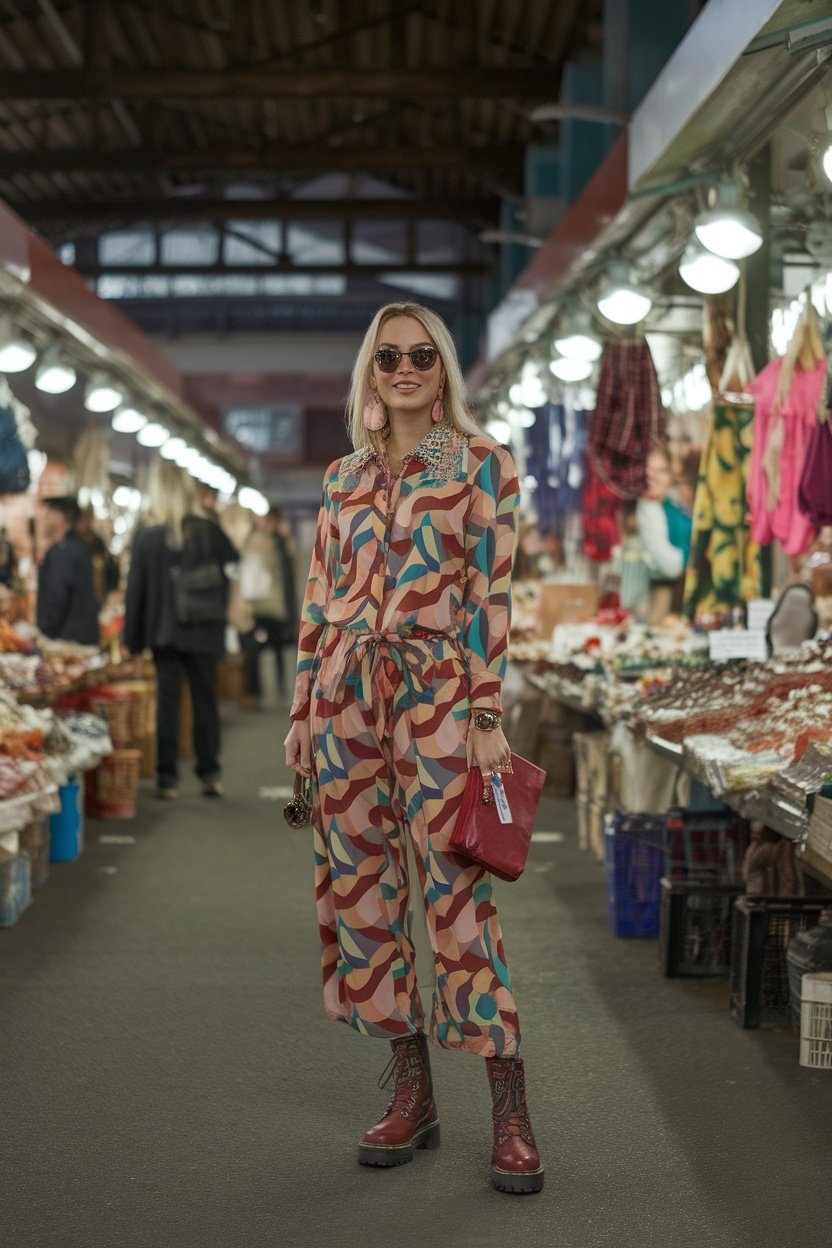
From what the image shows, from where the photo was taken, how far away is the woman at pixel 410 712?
10.9 feet

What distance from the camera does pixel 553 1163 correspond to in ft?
11.3

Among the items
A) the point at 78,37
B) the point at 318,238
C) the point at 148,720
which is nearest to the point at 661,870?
the point at 148,720

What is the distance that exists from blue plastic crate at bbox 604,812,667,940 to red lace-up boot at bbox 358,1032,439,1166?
2.08 meters

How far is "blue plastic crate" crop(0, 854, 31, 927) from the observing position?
5.68m

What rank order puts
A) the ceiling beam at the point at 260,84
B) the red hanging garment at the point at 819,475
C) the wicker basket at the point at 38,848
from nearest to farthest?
the wicker basket at the point at 38,848 → the red hanging garment at the point at 819,475 → the ceiling beam at the point at 260,84

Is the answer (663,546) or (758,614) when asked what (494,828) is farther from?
(663,546)

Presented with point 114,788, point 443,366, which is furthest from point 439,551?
point 114,788

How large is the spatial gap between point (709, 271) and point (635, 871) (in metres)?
2.53

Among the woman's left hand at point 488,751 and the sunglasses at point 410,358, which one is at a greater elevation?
the sunglasses at point 410,358

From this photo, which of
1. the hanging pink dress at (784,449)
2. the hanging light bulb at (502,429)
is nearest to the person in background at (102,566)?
the hanging light bulb at (502,429)

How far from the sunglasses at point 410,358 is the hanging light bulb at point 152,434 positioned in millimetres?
10962

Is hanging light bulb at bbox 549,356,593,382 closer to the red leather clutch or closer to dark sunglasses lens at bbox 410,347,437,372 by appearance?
dark sunglasses lens at bbox 410,347,437,372

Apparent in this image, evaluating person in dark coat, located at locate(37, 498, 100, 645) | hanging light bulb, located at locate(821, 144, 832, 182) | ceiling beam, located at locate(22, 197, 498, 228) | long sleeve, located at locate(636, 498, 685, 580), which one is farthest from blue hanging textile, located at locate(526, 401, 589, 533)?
ceiling beam, located at locate(22, 197, 498, 228)

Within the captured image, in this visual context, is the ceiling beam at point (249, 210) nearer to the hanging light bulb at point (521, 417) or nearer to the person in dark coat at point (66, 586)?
the hanging light bulb at point (521, 417)
